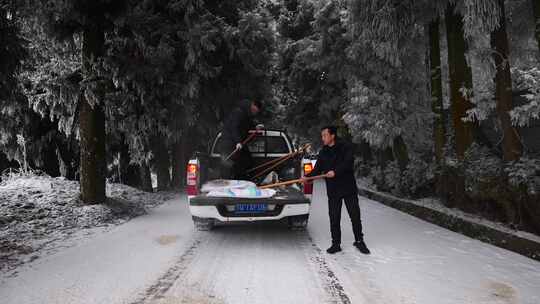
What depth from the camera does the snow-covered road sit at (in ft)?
11.3

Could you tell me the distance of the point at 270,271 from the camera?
4184mm

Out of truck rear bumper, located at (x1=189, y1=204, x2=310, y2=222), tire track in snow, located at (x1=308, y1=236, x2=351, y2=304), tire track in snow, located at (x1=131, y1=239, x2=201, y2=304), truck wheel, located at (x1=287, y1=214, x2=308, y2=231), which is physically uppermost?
truck rear bumper, located at (x1=189, y1=204, x2=310, y2=222)

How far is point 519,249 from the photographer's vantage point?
5.02 meters

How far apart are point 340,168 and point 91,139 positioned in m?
5.76

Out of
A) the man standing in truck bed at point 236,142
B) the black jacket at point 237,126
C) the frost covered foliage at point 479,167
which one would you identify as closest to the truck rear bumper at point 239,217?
the man standing in truck bed at point 236,142

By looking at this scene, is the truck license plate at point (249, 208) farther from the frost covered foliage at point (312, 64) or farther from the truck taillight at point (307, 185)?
the frost covered foliage at point (312, 64)

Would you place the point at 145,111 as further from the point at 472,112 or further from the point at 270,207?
the point at 472,112

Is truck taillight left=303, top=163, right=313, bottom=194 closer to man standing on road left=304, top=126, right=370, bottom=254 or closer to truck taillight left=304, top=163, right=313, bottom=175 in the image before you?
truck taillight left=304, top=163, right=313, bottom=175

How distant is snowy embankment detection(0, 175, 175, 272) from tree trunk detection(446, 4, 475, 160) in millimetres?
7265

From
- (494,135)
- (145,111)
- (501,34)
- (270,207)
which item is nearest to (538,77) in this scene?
(501,34)

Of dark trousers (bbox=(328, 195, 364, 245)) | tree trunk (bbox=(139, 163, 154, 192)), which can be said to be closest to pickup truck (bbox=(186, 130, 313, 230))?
dark trousers (bbox=(328, 195, 364, 245))

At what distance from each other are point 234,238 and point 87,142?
14.1 feet

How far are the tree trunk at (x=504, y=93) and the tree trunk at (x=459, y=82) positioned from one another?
1046 mm

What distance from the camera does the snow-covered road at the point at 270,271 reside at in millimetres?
3457
